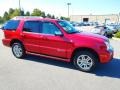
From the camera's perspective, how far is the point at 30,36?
350 inches

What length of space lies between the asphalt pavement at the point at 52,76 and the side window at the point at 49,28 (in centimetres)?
127

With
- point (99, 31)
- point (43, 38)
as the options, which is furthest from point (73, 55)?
point (99, 31)

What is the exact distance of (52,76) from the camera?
7012mm

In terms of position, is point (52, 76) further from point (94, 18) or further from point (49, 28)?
point (94, 18)

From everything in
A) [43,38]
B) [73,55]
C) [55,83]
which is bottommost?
[55,83]

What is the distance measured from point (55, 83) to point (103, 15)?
10856 centimetres

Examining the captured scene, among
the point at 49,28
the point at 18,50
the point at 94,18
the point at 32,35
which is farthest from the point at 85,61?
the point at 94,18

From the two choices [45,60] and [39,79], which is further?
[45,60]

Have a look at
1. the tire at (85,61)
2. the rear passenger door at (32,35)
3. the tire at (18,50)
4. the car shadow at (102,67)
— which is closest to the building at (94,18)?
the car shadow at (102,67)

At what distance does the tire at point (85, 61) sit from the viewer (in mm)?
7566

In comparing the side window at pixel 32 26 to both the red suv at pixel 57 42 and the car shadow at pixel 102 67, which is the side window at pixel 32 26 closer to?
the red suv at pixel 57 42

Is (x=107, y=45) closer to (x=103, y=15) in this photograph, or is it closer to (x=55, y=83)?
(x=55, y=83)

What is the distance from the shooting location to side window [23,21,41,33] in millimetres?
8750

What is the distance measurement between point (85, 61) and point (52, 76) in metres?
1.37
